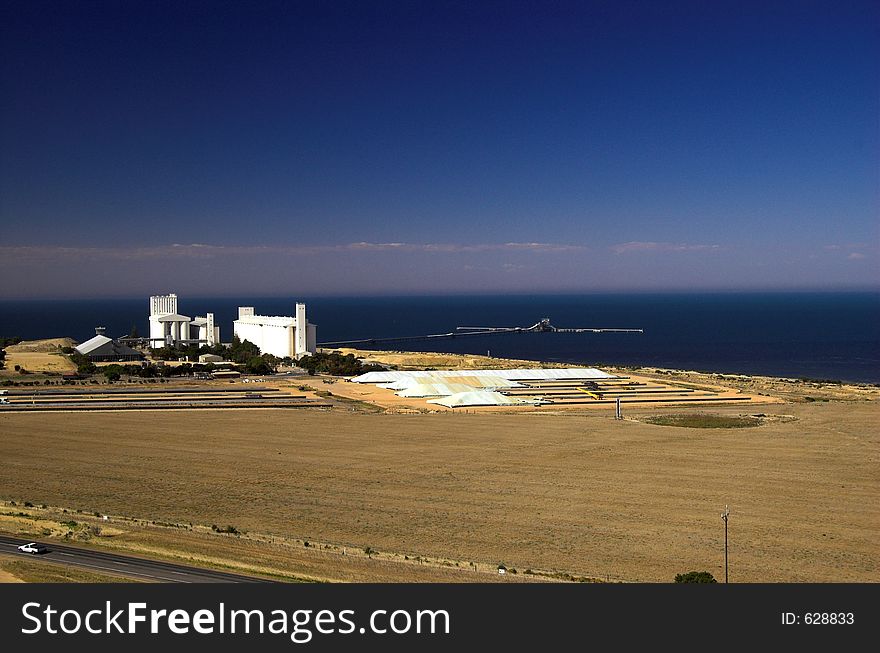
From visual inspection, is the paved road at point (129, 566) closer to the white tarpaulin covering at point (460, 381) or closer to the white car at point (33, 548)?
the white car at point (33, 548)

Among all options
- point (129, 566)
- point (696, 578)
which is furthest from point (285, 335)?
point (696, 578)

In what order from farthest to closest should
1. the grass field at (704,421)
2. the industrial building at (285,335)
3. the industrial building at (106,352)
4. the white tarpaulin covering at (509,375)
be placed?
the industrial building at (285,335), the industrial building at (106,352), the white tarpaulin covering at (509,375), the grass field at (704,421)

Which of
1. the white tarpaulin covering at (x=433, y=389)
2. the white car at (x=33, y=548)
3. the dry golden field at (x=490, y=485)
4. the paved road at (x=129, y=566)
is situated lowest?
the dry golden field at (x=490, y=485)

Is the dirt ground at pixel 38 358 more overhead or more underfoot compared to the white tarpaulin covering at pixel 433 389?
more overhead

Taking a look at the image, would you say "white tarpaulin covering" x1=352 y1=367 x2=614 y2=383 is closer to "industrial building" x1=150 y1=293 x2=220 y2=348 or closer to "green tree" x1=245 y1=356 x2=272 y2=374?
"green tree" x1=245 y1=356 x2=272 y2=374

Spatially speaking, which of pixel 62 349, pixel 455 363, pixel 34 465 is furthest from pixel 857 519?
pixel 62 349

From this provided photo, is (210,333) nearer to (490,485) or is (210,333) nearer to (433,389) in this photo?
(433,389)

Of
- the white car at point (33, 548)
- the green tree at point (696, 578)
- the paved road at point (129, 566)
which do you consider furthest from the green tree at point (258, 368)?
the green tree at point (696, 578)
